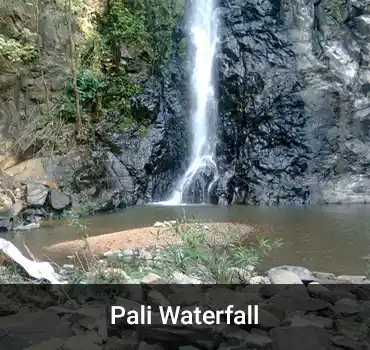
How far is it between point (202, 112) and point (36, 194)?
6568 millimetres

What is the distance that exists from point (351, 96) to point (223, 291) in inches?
535

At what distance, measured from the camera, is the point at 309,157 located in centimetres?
1512

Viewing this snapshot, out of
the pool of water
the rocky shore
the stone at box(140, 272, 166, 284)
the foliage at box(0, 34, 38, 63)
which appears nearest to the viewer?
the stone at box(140, 272, 166, 284)

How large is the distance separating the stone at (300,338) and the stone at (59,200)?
9946mm

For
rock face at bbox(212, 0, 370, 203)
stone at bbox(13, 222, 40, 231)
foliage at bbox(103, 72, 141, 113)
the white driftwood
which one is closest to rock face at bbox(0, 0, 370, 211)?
rock face at bbox(212, 0, 370, 203)

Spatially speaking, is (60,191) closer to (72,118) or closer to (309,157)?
(72,118)

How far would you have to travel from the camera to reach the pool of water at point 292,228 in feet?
22.3

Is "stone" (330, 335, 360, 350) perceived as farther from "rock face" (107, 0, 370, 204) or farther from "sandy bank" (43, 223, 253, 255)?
"rock face" (107, 0, 370, 204)

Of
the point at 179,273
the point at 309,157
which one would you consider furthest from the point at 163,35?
the point at 179,273

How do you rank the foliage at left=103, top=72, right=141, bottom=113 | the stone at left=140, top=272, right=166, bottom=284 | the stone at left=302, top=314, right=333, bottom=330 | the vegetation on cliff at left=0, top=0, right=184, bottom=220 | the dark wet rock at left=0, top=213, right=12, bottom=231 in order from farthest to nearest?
the foliage at left=103, top=72, right=141, bottom=113 < the vegetation on cliff at left=0, top=0, right=184, bottom=220 < the dark wet rock at left=0, top=213, right=12, bottom=231 < the stone at left=140, top=272, right=166, bottom=284 < the stone at left=302, top=314, right=333, bottom=330

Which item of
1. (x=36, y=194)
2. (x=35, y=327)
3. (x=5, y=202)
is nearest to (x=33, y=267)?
(x=35, y=327)

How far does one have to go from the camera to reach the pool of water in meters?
6.80

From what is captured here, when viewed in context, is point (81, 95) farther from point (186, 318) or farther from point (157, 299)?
→ point (186, 318)

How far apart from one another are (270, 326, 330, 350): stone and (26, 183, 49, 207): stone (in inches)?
391
